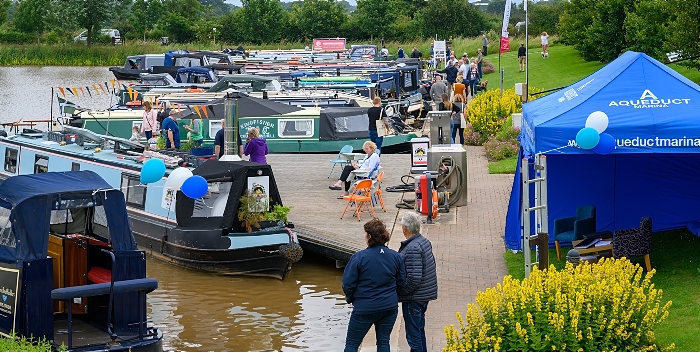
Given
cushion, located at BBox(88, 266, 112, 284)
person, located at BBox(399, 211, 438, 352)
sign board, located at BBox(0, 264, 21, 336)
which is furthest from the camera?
cushion, located at BBox(88, 266, 112, 284)

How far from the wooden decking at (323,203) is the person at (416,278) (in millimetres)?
6227

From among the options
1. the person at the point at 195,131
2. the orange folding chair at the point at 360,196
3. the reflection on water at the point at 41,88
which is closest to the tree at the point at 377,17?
the reflection on water at the point at 41,88

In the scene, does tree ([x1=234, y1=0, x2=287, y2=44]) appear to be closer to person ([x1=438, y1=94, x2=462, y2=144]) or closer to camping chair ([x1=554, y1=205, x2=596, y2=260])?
person ([x1=438, y1=94, x2=462, y2=144])

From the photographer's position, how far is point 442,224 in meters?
18.1

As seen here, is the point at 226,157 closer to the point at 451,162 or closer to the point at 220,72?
the point at 451,162

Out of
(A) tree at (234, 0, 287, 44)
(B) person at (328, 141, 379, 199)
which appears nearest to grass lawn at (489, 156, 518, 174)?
(B) person at (328, 141, 379, 199)

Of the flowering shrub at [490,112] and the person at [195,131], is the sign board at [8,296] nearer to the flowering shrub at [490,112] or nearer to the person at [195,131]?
the person at [195,131]

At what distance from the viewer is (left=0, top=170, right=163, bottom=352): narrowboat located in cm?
1073

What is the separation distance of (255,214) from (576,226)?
17.5 feet

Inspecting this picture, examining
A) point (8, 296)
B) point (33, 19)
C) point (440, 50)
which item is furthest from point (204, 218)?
point (33, 19)

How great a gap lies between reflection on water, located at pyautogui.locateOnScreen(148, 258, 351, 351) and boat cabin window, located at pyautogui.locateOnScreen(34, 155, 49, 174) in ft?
11.7

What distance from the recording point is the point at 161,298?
15969mm

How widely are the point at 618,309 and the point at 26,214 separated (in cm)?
638

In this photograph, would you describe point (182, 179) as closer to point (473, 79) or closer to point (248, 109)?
point (248, 109)
